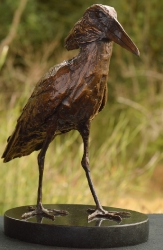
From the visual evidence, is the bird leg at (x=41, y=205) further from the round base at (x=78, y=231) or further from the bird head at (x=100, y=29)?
the bird head at (x=100, y=29)

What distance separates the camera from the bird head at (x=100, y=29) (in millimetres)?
1825

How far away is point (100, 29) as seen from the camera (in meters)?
1.85

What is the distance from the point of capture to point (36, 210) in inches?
76.8

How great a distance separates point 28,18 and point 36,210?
5.93 m

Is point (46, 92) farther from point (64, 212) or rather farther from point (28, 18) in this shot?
point (28, 18)

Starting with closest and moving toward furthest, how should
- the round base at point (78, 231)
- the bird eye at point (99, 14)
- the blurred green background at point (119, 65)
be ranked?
the round base at point (78, 231) → the bird eye at point (99, 14) → the blurred green background at point (119, 65)

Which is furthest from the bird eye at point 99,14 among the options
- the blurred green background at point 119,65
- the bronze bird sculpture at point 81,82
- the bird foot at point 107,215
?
the blurred green background at point 119,65

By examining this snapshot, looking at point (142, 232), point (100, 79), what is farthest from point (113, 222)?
point (100, 79)

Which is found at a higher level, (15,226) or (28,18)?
(28,18)

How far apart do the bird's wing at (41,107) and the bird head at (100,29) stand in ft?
0.39

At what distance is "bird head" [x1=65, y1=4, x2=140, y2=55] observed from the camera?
5.99 feet

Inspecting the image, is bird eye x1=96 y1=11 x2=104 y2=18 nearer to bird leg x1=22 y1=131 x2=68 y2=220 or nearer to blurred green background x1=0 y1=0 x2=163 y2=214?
bird leg x1=22 y1=131 x2=68 y2=220

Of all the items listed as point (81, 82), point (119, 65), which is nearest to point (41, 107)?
point (81, 82)

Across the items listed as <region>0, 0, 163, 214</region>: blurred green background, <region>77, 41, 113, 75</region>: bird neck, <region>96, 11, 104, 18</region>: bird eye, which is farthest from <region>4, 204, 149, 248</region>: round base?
<region>0, 0, 163, 214</region>: blurred green background
